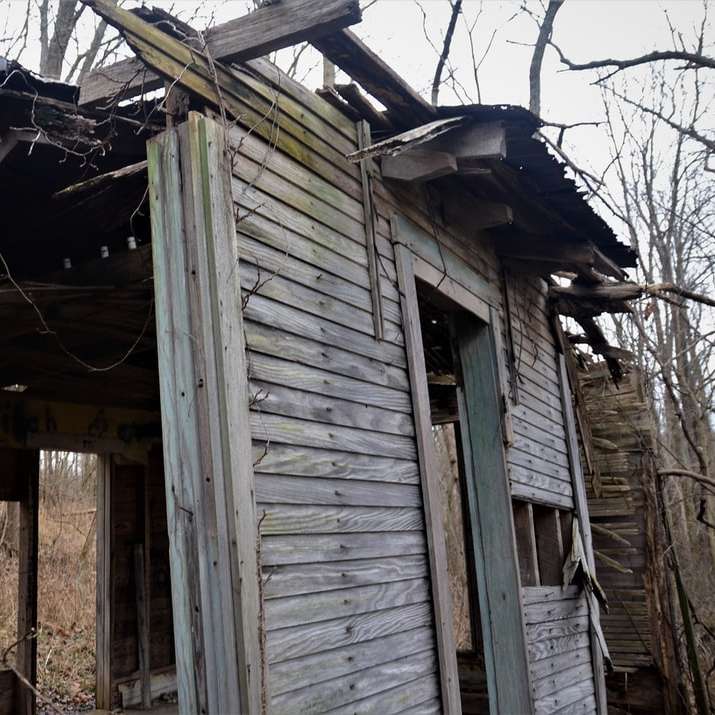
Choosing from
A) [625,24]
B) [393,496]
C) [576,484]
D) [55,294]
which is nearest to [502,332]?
[576,484]

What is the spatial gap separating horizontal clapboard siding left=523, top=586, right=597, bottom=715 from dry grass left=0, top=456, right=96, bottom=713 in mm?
4340

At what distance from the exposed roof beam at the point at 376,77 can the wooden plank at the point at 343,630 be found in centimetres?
247

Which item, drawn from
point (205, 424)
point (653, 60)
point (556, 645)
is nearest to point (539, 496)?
point (556, 645)

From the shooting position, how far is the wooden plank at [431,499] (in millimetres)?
4152

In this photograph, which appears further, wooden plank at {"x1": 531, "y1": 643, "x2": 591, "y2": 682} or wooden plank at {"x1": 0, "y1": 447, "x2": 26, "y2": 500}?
wooden plank at {"x1": 0, "y1": 447, "x2": 26, "y2": 500}

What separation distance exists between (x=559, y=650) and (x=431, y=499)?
2462 mm

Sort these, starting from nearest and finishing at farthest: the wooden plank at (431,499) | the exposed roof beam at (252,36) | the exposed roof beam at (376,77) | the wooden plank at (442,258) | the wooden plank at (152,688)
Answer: the exposed roof beam at (252,36) < the exposed roof beam at (376,77) < the wooden plank at (431,499) < the wooden plank at (442,258) < the wooden plank at (152,688)

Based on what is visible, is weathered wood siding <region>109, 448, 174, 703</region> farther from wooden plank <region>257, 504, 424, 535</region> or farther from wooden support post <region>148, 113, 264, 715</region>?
wooden support post <region>148, 113, 264, 715</region>

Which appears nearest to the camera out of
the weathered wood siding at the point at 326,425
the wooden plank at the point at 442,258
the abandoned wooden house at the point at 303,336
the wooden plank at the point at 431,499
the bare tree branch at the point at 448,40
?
the abandoned wooden house at the point at 303,336

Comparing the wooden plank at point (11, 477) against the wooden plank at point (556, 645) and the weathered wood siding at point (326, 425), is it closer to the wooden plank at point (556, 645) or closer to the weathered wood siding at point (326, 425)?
the weathered wood siding at point (326, 425)

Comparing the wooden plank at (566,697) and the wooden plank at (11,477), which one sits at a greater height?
the wooden plank at (11,477)

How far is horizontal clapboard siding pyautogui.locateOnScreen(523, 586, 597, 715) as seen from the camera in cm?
551

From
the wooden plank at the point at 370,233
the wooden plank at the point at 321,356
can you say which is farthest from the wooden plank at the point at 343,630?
the wooden plank at the point at 370,233

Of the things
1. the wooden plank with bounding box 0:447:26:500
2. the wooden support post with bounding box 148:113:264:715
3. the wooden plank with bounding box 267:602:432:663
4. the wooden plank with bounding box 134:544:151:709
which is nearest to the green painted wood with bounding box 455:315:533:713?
the wooden plank with bounding box 267:602:432:663
